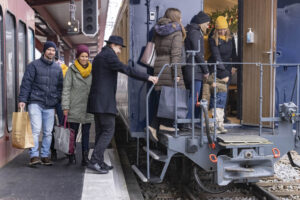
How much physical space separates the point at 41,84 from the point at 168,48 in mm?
1788

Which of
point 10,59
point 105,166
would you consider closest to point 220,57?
point 105,166

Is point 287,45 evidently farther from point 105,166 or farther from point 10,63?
point 10,63

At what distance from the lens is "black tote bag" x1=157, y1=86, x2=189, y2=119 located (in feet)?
14.6

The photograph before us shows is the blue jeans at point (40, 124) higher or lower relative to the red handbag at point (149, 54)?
lower

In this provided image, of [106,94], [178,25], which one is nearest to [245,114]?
[178,25]

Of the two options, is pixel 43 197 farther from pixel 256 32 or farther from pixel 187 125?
pixel 256 32

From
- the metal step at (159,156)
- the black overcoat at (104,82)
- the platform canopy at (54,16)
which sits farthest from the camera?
the platform canopy at (54,16)

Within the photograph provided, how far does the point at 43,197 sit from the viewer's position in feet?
12.4

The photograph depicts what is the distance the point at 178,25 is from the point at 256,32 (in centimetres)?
157

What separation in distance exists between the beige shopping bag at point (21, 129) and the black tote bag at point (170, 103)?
1.77 metres

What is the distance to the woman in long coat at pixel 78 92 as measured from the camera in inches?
195

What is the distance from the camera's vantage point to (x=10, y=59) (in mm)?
5348

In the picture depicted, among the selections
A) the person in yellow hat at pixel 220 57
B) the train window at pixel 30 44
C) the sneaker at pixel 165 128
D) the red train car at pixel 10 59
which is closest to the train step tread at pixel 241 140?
the person in yellow hat at pixel 220 57

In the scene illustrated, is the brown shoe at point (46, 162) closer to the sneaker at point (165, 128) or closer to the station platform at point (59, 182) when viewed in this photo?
the station platform at point (59, 182)
